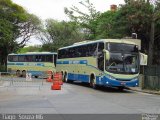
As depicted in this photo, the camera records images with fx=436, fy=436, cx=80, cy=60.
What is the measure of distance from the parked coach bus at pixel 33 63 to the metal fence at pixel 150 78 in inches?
767

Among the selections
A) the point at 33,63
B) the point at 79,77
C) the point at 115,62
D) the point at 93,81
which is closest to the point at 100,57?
the point at 115,62

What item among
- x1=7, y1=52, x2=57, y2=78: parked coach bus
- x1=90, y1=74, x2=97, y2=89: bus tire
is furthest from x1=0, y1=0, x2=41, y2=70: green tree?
x1=90, y1=74, x2=97, y2=89: bus tire

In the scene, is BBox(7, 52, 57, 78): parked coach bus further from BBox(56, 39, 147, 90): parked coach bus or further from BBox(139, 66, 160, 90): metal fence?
BBox(56, 39, 147, 90): parked coach bus

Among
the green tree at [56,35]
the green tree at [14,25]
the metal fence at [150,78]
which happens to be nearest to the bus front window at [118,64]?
the metal fence at [150,78]

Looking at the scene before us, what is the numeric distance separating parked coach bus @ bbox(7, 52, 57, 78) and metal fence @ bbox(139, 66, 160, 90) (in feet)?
63.9

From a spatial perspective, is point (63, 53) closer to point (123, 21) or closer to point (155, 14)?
point (123, 21)

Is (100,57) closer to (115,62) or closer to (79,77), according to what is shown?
(115,62)

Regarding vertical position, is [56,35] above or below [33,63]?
above

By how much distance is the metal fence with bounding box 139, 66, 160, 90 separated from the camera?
3234 cm

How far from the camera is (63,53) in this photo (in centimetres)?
4356

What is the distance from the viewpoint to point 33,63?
5612cm

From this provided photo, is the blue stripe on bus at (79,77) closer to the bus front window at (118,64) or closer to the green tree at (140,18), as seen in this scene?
the bus front window at (118,64)

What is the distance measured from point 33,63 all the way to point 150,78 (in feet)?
84.6

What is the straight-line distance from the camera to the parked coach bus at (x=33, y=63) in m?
52.8
